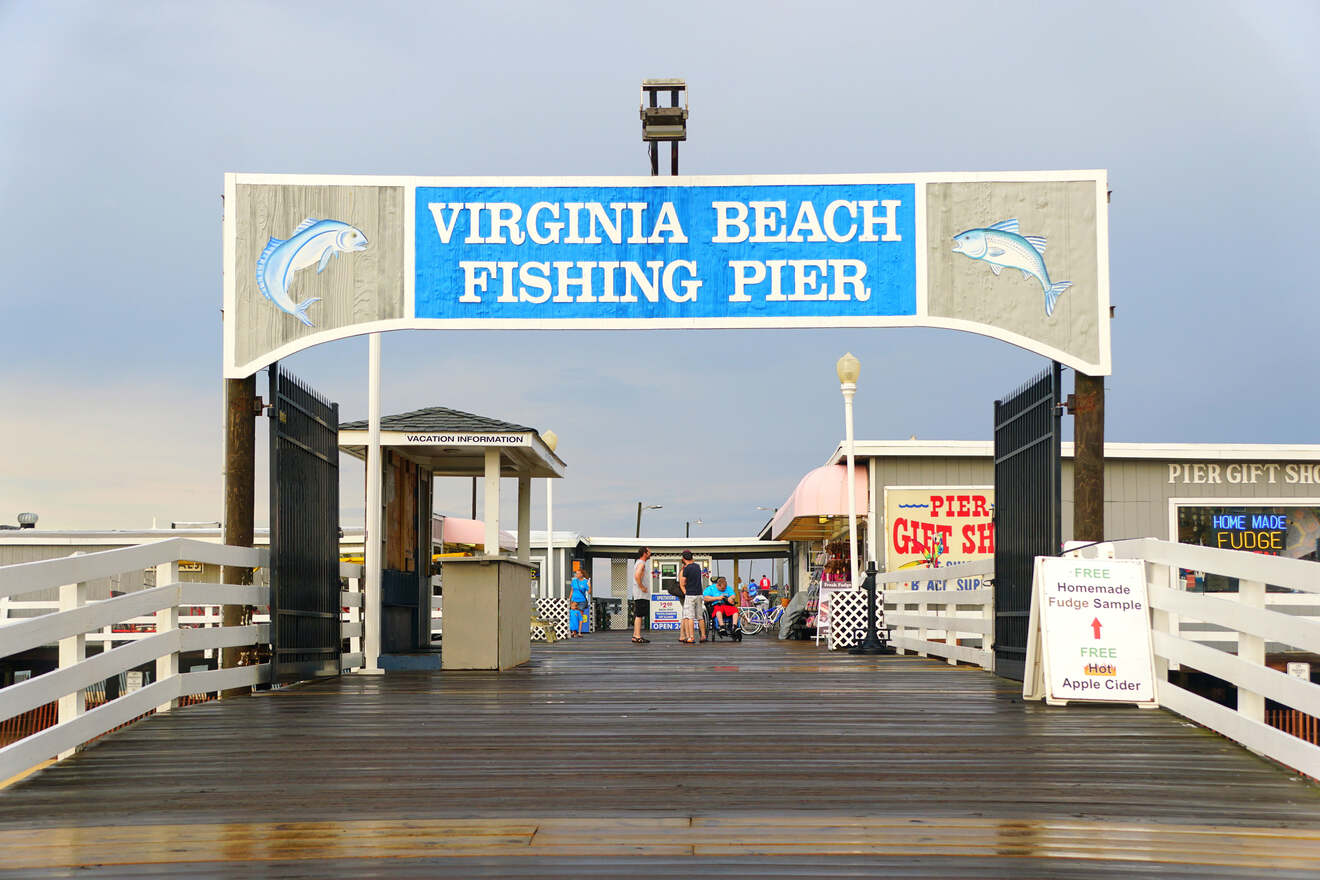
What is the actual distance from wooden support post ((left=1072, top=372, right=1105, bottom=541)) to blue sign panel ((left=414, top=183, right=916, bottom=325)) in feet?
5.64

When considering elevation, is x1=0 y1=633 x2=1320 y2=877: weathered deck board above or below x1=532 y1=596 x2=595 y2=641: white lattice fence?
above

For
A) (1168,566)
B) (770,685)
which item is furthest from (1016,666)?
(1168,566)

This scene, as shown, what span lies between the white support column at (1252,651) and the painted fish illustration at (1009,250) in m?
5.05

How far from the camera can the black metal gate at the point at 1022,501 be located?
38.0 ft

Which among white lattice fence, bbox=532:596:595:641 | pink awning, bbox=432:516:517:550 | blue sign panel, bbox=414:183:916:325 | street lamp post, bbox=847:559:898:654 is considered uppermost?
blue sign panel, bbox=414:183:916:325

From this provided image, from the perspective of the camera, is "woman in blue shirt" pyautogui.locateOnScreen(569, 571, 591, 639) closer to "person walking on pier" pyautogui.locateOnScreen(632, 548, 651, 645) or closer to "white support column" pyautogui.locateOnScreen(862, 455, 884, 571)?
"person walking on pier" pyautogui.locateOnScreen(632, 548, 651, 645)

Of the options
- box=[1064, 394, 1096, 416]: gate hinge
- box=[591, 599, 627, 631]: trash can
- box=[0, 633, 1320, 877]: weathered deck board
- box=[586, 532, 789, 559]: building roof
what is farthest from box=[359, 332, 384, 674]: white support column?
box=[586, 532, 789, 559]: building roof

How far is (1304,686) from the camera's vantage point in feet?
21.1

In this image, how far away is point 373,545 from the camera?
15391 mm

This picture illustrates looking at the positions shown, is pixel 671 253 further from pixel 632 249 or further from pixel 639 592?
pixel 639 592

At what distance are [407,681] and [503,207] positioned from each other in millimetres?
4478

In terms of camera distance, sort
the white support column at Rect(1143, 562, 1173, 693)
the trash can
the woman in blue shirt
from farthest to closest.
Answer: the trash can → the woman in blue shirt → the white support column at Rect(1143, 562, 1173, 693)

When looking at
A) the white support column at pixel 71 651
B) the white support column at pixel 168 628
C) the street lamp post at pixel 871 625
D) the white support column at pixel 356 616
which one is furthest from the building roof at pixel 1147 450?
the white support column at pixel 71 651

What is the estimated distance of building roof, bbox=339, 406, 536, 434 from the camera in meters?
18.3
